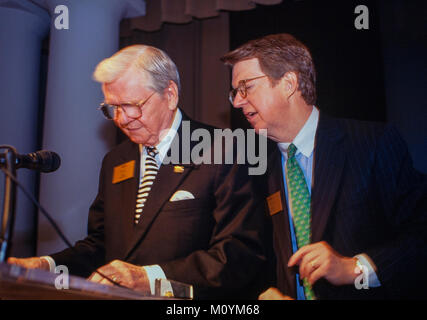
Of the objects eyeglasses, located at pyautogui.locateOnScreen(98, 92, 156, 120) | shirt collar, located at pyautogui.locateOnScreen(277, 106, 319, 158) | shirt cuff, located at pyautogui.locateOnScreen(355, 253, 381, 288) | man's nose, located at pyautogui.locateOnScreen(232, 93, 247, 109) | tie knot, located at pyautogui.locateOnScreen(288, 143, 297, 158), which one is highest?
man's nose, located at pyautogui.locateOnScreen(232, 93, 247, 109)

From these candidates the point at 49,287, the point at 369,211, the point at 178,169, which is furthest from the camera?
the point at 178,169

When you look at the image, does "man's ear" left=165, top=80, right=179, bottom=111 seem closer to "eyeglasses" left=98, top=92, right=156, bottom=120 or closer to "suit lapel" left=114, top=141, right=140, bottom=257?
"eyeglasses" left=98, top=92, right=156, bottom=120

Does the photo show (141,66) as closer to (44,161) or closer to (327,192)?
(44,161)

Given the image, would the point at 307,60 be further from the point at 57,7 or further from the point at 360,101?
the point at 57,7

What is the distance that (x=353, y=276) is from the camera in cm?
150

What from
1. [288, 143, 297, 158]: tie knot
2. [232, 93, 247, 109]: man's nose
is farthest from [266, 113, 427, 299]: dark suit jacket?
[232, 93, 247, 109]: man's nose

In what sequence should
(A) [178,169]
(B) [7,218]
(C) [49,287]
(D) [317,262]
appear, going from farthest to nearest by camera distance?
(A) [178,169] → (D) [317,262] → (B) [7,218] → (C) [49,287]

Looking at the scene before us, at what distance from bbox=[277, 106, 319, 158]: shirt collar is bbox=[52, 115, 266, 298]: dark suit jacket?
30cm

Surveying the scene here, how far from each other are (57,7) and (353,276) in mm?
2902

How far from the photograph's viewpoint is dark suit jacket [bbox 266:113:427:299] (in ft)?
5.10

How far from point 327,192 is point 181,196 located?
2.02 feet

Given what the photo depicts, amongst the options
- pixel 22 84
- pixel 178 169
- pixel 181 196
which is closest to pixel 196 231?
pixel 181 196

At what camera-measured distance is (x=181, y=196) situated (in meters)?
1.72

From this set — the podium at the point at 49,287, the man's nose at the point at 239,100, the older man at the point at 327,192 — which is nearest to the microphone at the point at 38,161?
the podium at the point at 49,287
